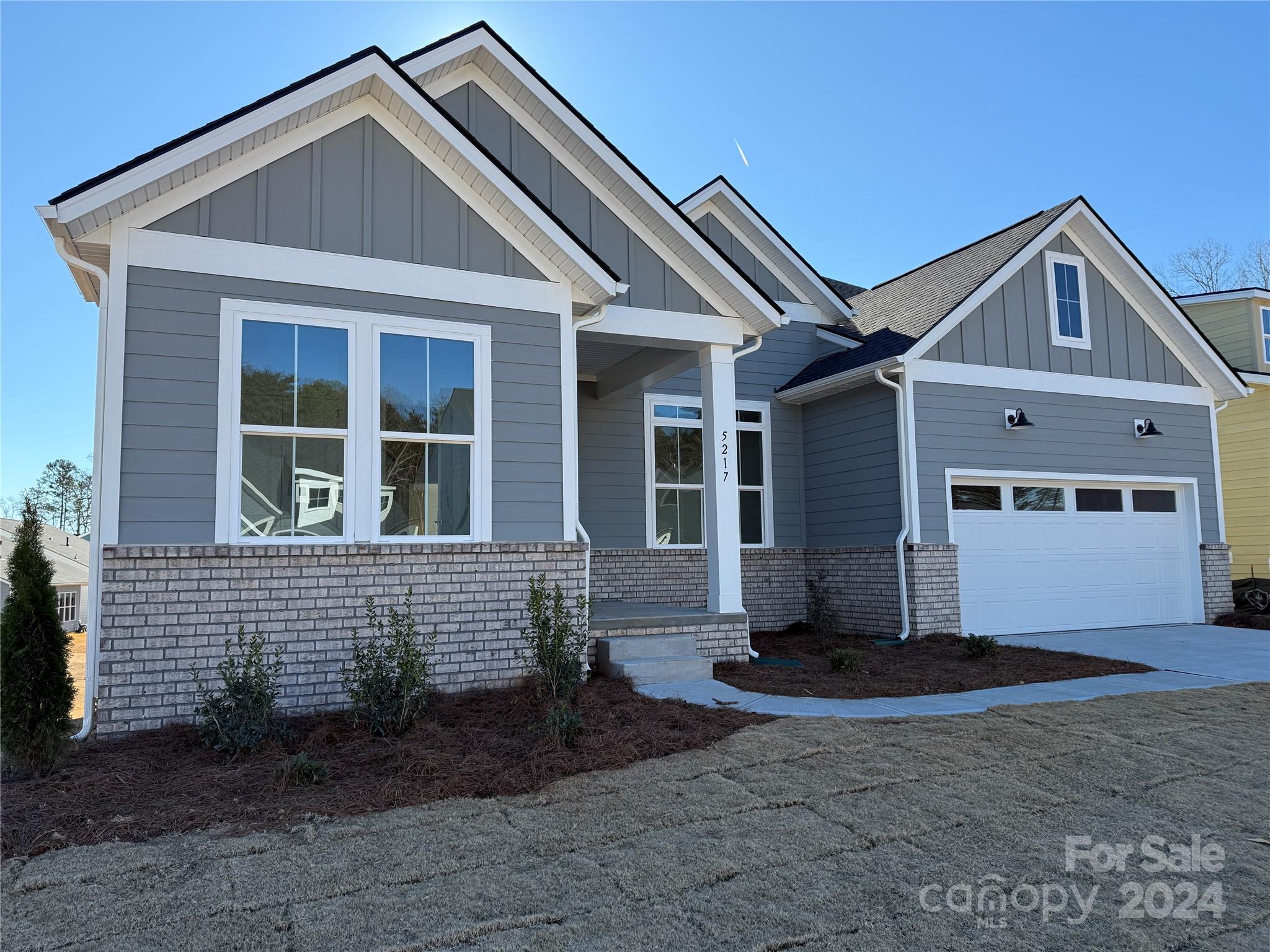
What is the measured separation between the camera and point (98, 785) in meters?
4.70

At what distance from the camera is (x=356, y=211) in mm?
6875

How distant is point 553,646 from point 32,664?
3299 mm

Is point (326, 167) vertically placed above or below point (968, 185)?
below

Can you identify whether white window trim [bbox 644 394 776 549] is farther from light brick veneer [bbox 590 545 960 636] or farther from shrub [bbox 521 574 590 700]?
shrub [bbox 521 574 590 700]

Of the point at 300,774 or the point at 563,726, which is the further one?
the point at 563,726

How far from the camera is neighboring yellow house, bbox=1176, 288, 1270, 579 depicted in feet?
49.8

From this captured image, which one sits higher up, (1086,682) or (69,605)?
(69,605)

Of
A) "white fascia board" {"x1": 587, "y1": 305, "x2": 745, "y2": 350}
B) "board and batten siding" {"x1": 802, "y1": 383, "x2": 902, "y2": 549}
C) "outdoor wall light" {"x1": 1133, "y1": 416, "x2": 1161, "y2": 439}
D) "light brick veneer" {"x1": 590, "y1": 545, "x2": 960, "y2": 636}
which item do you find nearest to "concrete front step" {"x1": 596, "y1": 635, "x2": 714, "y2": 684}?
"light brick veneer" {"x1": 590, "y1": 545, "x2": 960, "y2": 636}

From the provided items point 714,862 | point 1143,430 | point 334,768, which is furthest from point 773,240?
point 714,862

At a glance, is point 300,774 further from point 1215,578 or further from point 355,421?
point 1215,578

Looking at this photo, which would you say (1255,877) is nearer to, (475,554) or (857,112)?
(475,554)

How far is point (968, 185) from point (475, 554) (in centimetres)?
1441

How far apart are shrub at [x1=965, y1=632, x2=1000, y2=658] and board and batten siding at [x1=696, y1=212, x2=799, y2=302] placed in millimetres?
5917

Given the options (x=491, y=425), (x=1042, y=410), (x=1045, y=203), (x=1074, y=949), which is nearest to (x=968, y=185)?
(x=1045, y=203)
